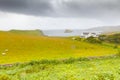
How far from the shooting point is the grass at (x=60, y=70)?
36625 millimetres

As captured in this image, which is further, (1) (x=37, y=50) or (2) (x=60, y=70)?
(1) (x=37, y=50)

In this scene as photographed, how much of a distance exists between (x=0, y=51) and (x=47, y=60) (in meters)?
14.4

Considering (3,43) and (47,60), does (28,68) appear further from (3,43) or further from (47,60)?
(3,43)

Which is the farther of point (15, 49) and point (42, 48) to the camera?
point (42, 48)

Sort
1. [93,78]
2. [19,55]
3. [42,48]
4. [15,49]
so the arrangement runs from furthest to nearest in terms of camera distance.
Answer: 1. [42,48]
2. [15,49]
3. [19,55]
4. [93,78]

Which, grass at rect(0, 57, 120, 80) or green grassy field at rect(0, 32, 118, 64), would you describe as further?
green grassy field at rect(0, 32, 118, 64)

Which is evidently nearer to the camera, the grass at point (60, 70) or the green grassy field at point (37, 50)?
the grass at point (60, 70)

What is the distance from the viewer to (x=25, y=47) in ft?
241

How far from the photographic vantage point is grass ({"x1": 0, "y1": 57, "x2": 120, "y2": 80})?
36.6 metres

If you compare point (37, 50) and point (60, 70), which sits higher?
point (37, 50)

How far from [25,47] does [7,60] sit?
14.4 m

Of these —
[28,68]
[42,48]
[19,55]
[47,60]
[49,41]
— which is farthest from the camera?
[49,41]

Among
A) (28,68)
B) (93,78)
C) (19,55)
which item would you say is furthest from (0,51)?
(93,78)

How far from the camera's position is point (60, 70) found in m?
47.0
